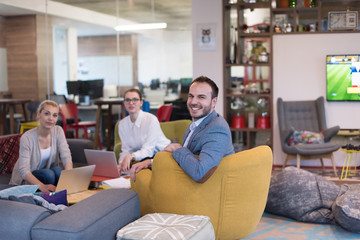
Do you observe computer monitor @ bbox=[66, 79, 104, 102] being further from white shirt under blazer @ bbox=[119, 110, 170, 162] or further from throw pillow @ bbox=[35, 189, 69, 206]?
throw pillow @ bbox=[35, 189, 69, 206]

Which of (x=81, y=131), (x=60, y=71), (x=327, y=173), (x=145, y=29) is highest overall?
→ (x=145, y=29)

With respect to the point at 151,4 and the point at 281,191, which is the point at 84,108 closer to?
the point at 151,4

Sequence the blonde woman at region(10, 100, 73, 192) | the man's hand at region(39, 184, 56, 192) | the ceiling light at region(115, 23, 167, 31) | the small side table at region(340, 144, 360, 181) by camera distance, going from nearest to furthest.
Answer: the man's hand at region(39, 184, 56, 192)
the blonde woman at region(10, 100, 73, 192)
the small side table at region(340, 144, 360, 181)
the ceiling light at region(115, 23, 167, 31)

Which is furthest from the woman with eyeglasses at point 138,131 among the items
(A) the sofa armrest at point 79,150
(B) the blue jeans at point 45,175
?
(B) the blue jeans at point 45,175

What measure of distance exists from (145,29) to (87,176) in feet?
19.8

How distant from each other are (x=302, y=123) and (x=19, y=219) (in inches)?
225

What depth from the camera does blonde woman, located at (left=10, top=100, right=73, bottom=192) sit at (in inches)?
161

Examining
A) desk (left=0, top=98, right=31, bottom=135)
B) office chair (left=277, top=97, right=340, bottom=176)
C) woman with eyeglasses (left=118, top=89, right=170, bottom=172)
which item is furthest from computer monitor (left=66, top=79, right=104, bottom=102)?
woman with eyeglasses (left=118, top=89, right=170, bottom=172)

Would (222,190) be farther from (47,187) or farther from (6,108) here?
(6,108)

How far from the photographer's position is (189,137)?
329cm

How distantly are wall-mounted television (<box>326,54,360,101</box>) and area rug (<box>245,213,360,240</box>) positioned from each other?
331 centimetres

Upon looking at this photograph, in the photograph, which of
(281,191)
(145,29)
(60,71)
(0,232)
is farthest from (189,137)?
(145,29)

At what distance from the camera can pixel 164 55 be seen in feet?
31.0

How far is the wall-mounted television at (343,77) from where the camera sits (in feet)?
24.2
